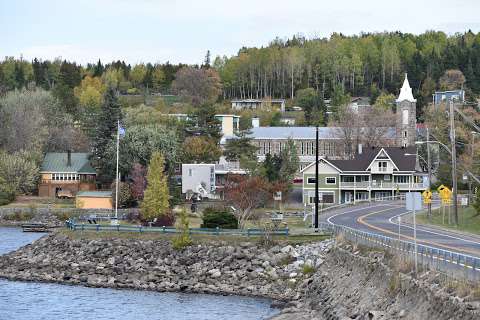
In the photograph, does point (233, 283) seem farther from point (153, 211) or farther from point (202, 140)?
point (202, 140)

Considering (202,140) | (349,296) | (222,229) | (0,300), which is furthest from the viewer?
(202,140)

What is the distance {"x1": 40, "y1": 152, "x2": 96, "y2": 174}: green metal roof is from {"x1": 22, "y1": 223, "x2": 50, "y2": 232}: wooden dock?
20040 millimetres

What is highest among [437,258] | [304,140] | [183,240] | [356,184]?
[304,140]

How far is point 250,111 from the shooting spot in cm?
17988

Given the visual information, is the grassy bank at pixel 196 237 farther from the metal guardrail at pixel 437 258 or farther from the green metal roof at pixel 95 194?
the green metal roof at pixel 95 194

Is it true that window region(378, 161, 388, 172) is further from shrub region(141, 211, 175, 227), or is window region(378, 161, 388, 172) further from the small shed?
shrub region(141, 211, 175, 227)

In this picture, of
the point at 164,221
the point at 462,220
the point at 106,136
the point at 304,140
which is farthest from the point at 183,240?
the point at 304,140

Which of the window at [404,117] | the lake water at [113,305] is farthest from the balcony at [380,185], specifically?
the lake water at [113,305]

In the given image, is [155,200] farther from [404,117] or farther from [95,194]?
[404,117]

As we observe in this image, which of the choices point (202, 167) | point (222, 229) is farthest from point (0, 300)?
point (202, 167)

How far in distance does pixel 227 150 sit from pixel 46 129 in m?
26.6

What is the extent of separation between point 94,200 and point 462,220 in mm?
44950

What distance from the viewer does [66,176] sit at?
117938 mm

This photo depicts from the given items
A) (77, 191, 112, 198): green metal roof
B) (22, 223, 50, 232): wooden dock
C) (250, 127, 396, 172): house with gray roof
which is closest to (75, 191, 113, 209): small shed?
(77, 191, 112, 198): green metal roof
